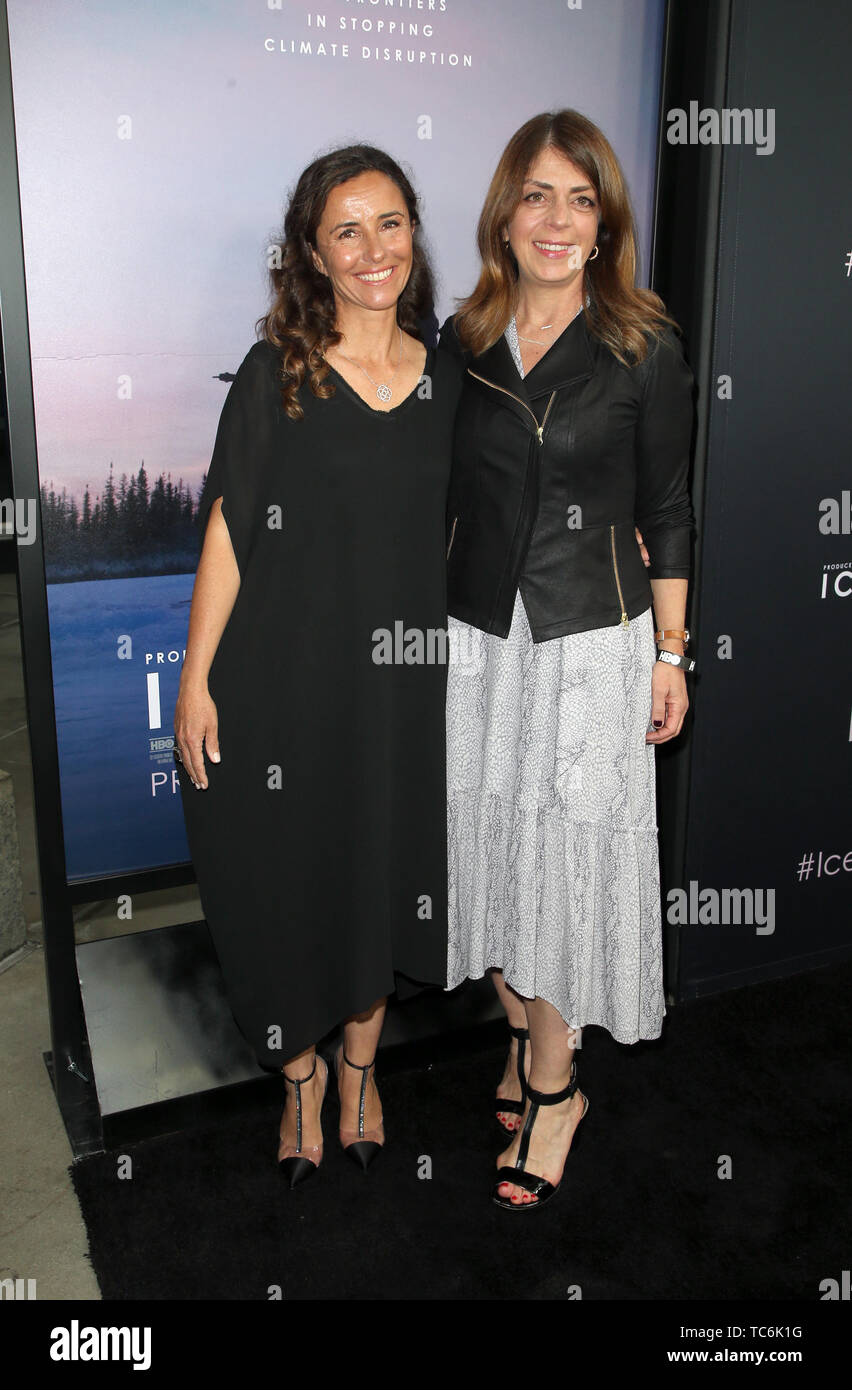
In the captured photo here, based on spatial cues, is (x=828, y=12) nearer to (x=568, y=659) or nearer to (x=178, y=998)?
(x=568, y=659)

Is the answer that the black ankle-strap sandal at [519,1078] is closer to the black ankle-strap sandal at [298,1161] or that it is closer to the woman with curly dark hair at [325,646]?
the woman with curly dark hair at [325,646]

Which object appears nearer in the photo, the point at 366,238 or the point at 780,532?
the point at 366,238

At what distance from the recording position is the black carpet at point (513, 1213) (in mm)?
2090

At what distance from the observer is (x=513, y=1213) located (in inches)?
88.7

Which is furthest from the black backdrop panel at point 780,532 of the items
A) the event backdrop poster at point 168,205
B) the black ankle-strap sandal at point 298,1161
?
the black ankle-strap sandal at point 298,1161

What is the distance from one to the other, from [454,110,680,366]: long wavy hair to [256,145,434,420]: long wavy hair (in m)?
0.16

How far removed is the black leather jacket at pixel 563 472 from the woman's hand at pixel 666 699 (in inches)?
6.5

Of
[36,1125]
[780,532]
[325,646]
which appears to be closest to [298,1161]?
[36,1125]

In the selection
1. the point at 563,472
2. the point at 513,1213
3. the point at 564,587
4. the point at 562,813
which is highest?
the point at 563,472

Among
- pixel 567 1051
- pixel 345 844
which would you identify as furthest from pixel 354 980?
pixel 567 1051

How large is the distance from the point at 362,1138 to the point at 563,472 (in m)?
1.44

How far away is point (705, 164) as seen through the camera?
251 centimetres

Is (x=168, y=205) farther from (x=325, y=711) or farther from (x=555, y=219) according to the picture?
(x=325, y=711)
